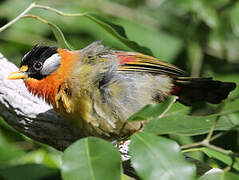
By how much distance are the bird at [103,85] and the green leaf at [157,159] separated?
1049 mm

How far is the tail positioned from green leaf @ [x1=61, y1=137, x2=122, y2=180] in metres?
1.98

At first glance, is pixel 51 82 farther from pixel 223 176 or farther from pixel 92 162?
pixel 223 176

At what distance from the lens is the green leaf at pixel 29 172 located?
426cm

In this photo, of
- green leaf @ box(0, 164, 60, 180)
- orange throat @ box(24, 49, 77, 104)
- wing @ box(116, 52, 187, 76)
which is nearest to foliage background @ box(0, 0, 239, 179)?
green leaf @ box(0, 164, 60, 180)

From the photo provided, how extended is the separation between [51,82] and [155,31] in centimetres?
345

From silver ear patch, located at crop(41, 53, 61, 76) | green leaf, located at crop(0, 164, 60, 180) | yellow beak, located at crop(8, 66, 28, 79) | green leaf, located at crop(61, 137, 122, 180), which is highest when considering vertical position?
green leaf, located at crop(61, 137, 122, 180)

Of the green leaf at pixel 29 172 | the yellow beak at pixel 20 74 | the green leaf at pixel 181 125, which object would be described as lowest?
the green leaf at pixel 29 172

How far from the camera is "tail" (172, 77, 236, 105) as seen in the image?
4.57 meters

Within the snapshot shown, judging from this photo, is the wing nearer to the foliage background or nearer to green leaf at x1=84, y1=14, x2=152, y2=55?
green leaf at x1=84, y1=14, x2=152, y2=55

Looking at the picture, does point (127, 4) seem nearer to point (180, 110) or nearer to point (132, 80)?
point (132, 80)

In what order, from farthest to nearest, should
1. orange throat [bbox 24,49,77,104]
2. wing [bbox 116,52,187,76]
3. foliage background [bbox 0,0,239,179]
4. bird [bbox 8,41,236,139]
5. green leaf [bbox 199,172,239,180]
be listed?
foliage background [bbox 0,0,239,179], wing [bbox 116,52,187,76], orange throat [bbox 24,49,77,104], bird [bbox 8,41,236,139], green leaf [bbox 199,172,239,180]

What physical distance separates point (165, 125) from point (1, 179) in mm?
2140

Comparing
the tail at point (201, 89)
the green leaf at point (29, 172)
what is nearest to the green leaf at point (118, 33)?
the tail at point (201, 89)

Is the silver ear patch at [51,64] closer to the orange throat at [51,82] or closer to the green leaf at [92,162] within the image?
the orange throat at [51,82]
